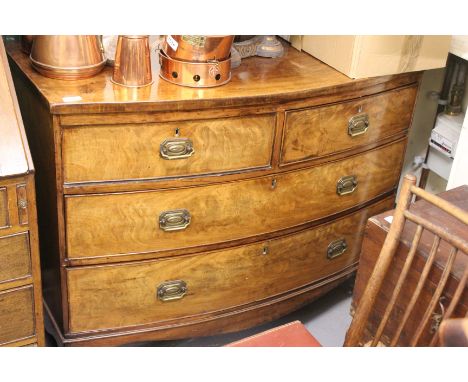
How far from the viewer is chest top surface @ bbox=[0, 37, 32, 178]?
→ 4.64ft

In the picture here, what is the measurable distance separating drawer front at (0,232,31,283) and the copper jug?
19.6 inches

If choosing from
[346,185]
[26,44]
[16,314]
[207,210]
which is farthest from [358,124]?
[16,314]

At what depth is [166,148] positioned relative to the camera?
5.55 feet

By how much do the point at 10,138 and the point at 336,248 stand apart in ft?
4.15

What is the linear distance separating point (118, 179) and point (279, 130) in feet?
1.66

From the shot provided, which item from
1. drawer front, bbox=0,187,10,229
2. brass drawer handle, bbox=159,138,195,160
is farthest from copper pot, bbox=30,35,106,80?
drawer front, bbox=0,187,10,229

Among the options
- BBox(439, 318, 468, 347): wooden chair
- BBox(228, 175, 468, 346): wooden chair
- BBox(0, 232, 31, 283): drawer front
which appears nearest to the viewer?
BBox(439, 318, 468, 347): wooden chair

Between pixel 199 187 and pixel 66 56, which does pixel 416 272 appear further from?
pixel 66 56

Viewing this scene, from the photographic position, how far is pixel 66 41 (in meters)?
1.64

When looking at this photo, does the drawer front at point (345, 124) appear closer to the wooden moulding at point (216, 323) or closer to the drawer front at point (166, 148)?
the drawer front at point (166, 148)

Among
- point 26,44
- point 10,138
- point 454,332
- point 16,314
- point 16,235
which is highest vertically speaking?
point 454,332

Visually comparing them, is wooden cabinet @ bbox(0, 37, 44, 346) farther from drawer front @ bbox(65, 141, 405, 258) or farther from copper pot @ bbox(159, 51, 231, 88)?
copper pot @ bbox(159, 51, 231, 88)

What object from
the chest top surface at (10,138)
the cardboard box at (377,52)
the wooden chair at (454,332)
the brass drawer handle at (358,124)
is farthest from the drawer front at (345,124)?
the wooden chair at (454,332)

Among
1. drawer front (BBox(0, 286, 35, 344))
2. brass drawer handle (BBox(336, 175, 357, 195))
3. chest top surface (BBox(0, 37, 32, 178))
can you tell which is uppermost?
chest top surface (BBox(0, 37, 32, 178))
